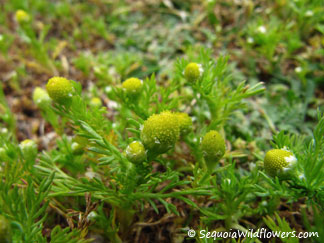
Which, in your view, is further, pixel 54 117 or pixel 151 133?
pixel 54 117

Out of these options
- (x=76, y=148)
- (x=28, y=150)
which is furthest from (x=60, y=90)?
(x=28, y=150)

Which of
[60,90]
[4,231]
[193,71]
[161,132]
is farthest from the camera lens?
[193,71]

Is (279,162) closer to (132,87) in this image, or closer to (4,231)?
(132,87)

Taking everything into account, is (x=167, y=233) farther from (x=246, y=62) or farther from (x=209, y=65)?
(x=246, y=62)

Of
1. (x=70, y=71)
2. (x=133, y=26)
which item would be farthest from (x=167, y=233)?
(x=133, y=26)

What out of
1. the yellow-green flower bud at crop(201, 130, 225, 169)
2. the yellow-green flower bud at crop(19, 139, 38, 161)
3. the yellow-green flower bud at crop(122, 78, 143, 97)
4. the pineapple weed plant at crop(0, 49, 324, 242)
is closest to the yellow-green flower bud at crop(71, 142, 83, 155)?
the pineapple weed plant at crop(0, 49, 324, 242)
